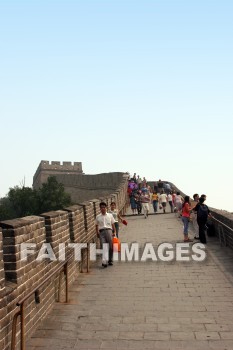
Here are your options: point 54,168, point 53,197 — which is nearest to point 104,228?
point 53,197

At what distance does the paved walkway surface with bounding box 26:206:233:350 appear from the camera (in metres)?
5.98

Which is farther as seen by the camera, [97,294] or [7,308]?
[97,294]

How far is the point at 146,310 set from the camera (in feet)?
24.1

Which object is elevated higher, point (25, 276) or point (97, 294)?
point (25, 276)

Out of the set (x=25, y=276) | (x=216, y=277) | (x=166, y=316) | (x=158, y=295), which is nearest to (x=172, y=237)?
(x=216, y=277)

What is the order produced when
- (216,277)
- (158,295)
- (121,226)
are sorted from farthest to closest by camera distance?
(121,226)
(216,277)
(158,295)

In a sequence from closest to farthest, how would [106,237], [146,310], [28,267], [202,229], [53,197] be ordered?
1. [28,267]
2. [146,310]
3. [106,237]
4. [202,229]
5. [53,197]

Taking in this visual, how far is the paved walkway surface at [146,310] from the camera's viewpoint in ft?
19.6

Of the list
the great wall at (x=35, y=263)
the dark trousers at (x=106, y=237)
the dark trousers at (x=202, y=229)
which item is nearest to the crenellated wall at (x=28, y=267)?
the great wall at (x=35, y=263)

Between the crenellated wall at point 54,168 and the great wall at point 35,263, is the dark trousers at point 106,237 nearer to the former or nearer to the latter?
the great wall at point 35,263

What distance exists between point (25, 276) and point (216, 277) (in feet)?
15.8

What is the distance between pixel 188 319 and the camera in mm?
6812

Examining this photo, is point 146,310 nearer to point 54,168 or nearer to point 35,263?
point 35,263

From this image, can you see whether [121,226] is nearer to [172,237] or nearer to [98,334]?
[172,237]
